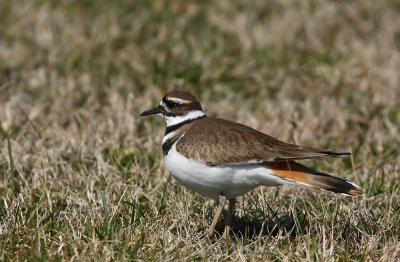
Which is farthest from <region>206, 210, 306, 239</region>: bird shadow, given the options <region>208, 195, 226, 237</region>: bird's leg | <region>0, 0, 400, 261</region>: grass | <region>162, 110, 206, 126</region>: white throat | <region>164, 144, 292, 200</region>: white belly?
<region>162, 110, 206, 126</region>: white throat

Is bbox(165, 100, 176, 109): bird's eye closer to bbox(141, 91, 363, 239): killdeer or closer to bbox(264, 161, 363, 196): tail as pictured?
bbox(141, 91, 363, 239): killdeer

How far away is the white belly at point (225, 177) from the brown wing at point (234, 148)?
0.05m

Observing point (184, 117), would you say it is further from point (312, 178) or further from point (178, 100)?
point (312, 178)

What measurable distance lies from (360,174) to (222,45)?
3633mm

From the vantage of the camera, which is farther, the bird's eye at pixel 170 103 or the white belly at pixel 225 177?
the bird's eye at pixel 170 103

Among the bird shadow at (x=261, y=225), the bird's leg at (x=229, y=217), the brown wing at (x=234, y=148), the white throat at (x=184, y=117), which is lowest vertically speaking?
the bird shadow at (x=261, y=225)

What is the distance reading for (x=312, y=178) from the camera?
5691 millimetres

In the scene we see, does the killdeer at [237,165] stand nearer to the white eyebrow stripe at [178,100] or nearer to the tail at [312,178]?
the tail at [312,178]

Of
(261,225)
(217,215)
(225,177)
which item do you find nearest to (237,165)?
(225,177)

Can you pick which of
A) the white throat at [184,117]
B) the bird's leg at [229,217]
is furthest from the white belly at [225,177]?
the white throat at [184,117]

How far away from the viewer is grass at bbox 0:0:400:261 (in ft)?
18.7

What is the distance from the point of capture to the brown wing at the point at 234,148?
222 inches

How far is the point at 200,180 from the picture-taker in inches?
224

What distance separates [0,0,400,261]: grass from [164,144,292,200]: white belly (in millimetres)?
349
